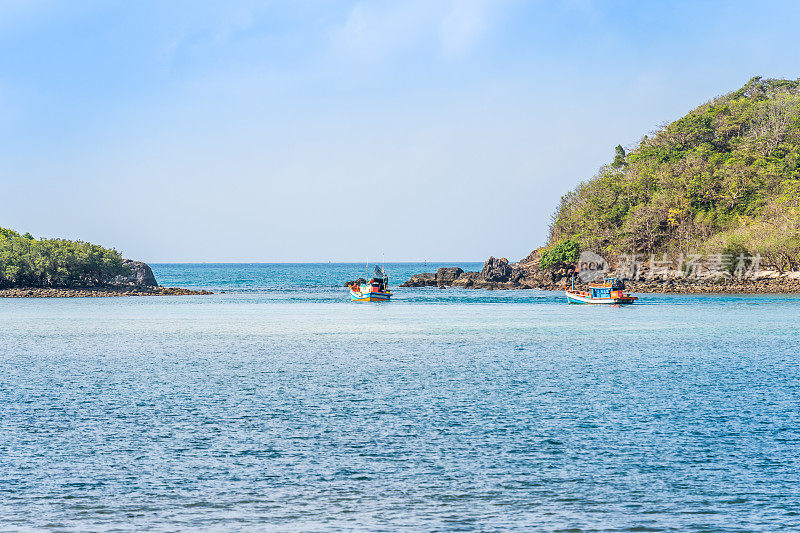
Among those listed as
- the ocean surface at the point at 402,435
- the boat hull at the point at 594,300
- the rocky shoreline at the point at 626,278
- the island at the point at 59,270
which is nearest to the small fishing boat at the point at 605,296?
the boat hull at the point at 594,300

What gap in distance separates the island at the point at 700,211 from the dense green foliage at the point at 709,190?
16cm

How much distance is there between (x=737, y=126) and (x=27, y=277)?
114 meters

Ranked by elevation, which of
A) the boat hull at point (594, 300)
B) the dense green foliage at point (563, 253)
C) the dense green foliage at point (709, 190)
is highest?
the dense green foliage at point (709, 190)

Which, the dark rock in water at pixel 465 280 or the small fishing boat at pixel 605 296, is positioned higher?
the dark rock in water at pixel 465 280

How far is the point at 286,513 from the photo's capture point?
14.2 m

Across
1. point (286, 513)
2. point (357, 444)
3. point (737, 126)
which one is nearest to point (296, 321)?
point (357, 444)

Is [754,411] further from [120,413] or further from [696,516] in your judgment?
[120,413]

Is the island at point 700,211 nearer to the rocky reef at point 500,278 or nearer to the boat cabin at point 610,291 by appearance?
the rocky reef at point 500,278

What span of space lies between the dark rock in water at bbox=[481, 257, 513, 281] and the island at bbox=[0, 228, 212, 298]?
5718 cm

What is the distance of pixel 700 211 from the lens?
109938 millimetres

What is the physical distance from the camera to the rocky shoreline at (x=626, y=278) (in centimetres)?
9975

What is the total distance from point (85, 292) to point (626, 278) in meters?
83.8

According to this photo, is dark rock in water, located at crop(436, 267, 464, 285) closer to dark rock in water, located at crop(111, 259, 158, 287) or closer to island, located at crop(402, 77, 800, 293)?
island, located at crop(402, 77, 800, 293)

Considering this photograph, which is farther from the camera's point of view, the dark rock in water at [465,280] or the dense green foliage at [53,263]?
the dark rock in water at [465,280]
